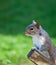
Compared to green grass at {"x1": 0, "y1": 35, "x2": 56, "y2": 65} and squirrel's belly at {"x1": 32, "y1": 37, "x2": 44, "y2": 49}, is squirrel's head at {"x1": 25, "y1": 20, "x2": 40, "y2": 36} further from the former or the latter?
green grass at {"x1": 0, "y1": 35, "x2": 56, "y2": 65}

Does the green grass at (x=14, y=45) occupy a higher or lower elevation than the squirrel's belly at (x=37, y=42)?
higher

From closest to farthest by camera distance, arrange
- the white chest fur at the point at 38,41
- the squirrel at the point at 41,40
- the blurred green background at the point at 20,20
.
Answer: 1. the squirrel at the point at 41,40
2. the white chest fur at the point at 38,41
3. the blurred green background at the point at 20,20

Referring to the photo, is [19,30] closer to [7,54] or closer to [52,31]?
[52,31]

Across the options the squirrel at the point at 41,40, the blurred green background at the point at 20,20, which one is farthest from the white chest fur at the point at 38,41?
the blurred green background at the point at 20,20

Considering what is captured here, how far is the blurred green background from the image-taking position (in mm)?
12562

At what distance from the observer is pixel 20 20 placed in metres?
15.8

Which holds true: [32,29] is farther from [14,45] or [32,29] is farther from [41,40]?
[14,45]

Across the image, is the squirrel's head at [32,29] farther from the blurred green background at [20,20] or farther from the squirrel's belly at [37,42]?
the blurred green background at [20,20]

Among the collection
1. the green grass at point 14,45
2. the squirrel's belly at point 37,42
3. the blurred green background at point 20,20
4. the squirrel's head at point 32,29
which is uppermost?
the blurred green background at point 20,20

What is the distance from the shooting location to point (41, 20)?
1561 cm

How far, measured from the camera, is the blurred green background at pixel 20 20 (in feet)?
41.2

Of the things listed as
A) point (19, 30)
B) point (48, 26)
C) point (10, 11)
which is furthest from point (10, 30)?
point (10, 11)

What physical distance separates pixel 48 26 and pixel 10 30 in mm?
1261

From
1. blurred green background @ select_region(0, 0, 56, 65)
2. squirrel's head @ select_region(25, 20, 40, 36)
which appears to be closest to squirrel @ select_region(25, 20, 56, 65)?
squirrel's head @ select_region(25, 20, 40, 36)
